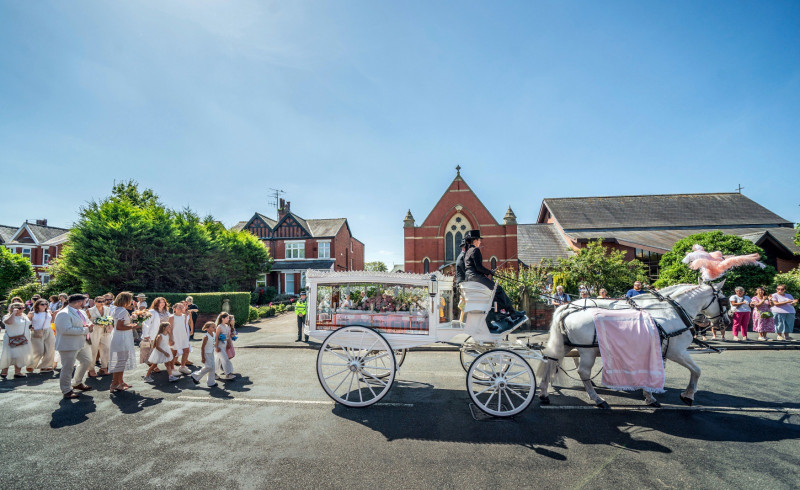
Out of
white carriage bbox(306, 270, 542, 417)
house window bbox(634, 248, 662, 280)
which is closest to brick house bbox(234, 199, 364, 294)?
house window bbox(634, 248, 662, 280)

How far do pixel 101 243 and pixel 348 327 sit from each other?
A: 16.7 metres

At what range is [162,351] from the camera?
7.00 m

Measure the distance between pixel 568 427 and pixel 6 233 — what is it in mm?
59213

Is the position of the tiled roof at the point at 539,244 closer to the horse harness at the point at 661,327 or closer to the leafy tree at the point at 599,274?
the leafy tree at the point at 599,274

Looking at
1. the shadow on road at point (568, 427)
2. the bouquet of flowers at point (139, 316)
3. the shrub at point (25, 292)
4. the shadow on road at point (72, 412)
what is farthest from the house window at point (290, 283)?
the shadow on road at point (568, 427)

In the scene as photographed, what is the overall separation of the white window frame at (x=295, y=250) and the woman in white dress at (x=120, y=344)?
27.4 m

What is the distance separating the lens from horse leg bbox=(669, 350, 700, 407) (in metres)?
5.08

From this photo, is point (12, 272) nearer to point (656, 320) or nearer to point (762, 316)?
point (656, 320)

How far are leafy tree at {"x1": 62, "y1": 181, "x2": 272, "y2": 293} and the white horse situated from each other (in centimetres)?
1839

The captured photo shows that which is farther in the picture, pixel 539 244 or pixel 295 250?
pixel 295 250

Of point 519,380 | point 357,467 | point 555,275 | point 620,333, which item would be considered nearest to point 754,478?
point 620,333

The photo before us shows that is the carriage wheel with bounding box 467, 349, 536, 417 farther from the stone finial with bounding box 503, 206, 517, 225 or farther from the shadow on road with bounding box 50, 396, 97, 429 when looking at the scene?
the stone finial with bounding box 503, 206, 517, 225

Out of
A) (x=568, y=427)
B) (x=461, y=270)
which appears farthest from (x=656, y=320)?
(x=461, y=270)

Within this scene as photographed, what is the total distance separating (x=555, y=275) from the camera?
1552 centimetres
